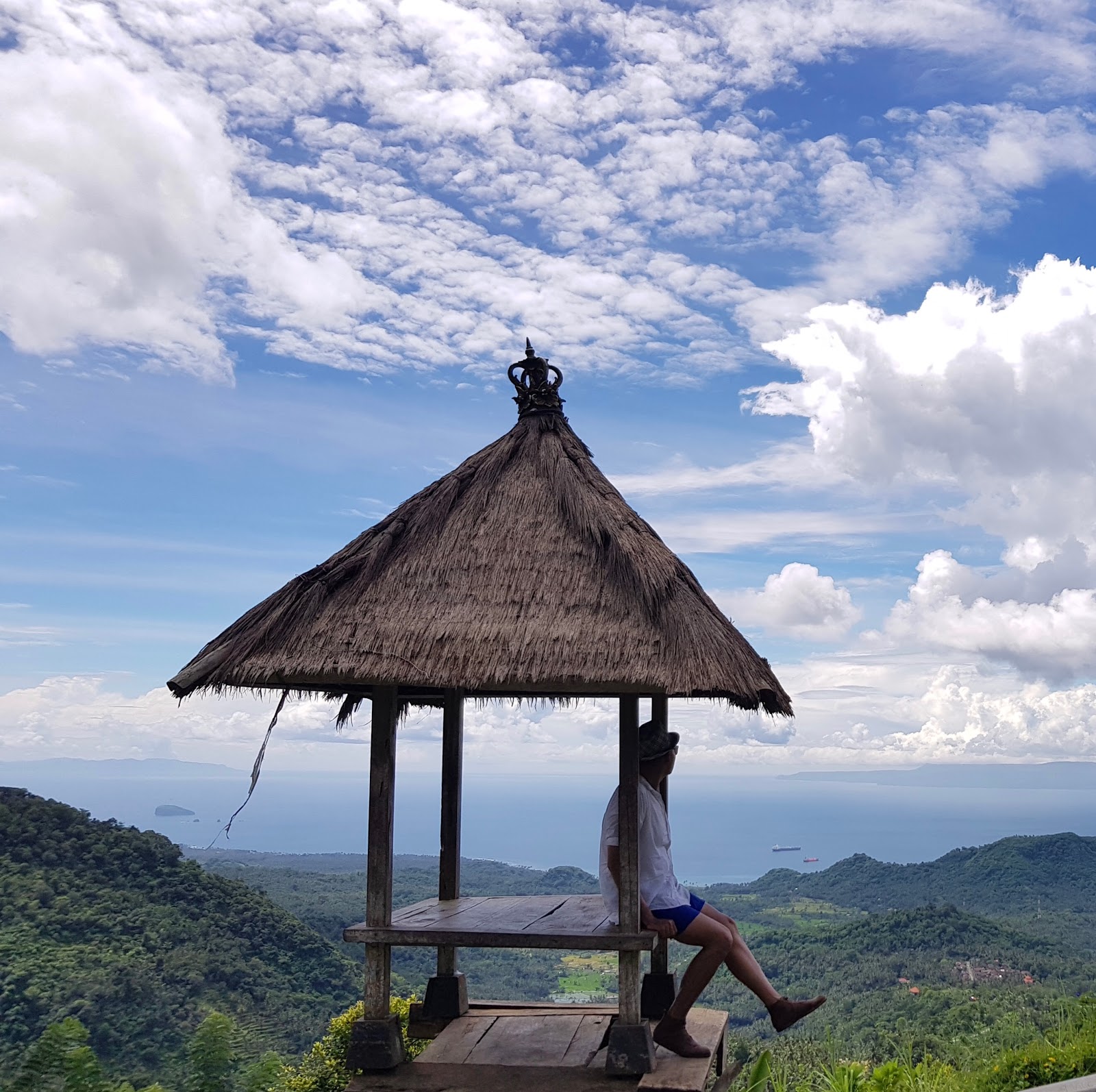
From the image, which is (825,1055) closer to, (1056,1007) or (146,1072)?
(1056,1007)

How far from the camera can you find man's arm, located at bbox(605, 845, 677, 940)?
17.7 ft

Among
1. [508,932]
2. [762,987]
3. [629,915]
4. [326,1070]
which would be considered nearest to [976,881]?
[326,1070]

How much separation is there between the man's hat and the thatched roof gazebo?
0.26 m

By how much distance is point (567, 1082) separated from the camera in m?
5.25

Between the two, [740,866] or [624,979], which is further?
[740,866]

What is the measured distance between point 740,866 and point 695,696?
175869 mm

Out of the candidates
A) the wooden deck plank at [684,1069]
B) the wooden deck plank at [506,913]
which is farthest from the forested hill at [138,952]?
the wooden deck plank at [684,1069]

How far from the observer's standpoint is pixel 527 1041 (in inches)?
235

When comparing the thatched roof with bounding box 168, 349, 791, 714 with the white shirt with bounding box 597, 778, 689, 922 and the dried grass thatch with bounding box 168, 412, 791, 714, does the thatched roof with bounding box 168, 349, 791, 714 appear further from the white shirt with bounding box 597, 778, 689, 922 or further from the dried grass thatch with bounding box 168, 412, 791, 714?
the white shirt with bounding box 597, 778, 689, 922

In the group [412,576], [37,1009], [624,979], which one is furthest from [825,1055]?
[37,1009]

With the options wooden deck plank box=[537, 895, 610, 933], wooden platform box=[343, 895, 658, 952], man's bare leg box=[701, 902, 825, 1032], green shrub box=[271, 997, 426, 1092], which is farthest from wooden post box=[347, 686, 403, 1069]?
green shrub box=[271, 997, 426, 1092]

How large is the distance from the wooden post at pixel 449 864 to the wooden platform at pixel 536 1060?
0.17m

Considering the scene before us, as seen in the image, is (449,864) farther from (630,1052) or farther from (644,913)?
(630,1052)

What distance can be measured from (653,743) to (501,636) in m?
1.03
